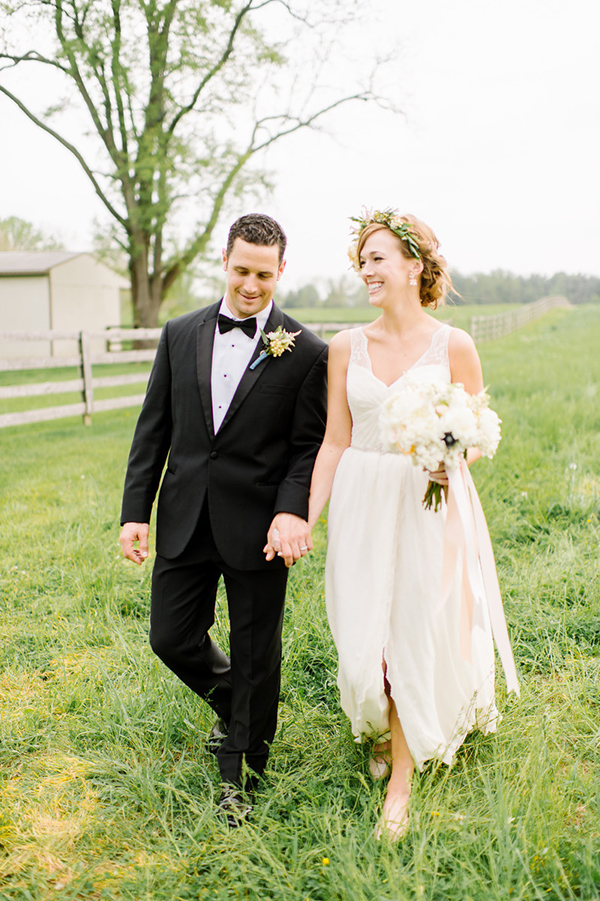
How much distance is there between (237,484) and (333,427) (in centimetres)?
48

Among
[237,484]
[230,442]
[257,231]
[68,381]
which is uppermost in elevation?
[257,231]

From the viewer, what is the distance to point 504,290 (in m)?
54.0

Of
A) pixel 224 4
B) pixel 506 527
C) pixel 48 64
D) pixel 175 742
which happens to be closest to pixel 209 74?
pixel 224 4

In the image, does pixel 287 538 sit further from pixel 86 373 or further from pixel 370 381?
pixel 86 373

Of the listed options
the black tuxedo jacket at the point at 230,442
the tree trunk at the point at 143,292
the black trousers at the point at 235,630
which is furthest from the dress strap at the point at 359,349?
the tree trunk at the point at 143,292

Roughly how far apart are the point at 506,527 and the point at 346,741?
114 inches

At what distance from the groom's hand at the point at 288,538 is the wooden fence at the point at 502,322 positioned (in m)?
27.6

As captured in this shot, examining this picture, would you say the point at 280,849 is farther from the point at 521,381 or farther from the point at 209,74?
the point at 209,74

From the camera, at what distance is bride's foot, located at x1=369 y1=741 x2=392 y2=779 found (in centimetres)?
292

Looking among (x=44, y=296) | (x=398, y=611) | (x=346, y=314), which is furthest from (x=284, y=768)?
(x=346, y=314)

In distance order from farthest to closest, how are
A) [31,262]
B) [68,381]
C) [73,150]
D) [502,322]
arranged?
[502,322] < [31,262] < [73,150] < [68,381]

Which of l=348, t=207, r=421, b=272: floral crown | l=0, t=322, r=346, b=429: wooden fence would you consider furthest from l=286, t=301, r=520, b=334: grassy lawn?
l=348, t=207, r=421, b=272: floral crown

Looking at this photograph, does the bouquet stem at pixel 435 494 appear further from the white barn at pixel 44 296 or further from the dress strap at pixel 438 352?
the white barn at pixel 44 296

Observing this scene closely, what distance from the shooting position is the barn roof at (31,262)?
2891 centimetres
